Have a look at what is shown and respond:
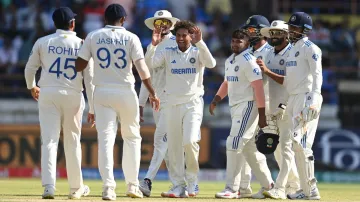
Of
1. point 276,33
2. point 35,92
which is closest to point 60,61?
point 35,92

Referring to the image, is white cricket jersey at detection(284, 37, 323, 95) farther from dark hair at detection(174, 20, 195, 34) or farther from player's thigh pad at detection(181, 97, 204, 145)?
dark hair at detection(174, 20, 195, 34)

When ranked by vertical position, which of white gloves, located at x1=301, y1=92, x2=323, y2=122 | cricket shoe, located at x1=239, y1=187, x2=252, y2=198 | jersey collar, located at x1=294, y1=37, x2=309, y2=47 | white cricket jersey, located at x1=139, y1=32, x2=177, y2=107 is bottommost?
cricket shoe, located at x1=239, y1=187, x2=252, y2=198

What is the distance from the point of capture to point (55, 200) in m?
11.5

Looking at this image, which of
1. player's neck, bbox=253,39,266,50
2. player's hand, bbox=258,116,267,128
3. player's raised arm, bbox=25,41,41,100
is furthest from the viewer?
player's neck, bbox=253,39,266,50

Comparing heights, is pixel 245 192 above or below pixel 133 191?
below

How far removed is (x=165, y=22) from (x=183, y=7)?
1258 cm

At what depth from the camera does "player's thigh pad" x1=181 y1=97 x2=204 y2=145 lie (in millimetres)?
12711

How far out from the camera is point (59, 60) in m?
11.9

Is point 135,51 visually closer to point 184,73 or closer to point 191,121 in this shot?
point 184,73

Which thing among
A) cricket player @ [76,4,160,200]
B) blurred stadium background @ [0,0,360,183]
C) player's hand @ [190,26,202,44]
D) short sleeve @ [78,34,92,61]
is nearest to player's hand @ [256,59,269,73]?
player's hand @ [190,26,202,44]

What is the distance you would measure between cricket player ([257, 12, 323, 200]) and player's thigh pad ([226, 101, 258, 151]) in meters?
0.44

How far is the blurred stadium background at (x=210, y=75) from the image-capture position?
21.6 metres

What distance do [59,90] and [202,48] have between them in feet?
6.37

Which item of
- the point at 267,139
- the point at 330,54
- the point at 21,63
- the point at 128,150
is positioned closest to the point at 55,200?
the point at 128,150
